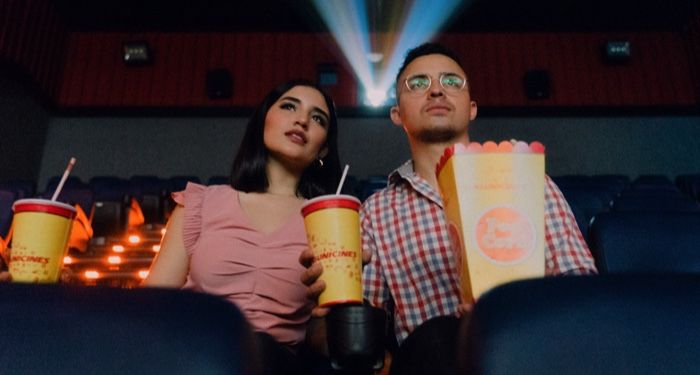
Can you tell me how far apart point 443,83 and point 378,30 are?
2128 mm

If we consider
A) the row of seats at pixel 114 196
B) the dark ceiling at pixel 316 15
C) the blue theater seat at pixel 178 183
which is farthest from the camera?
the dark ceiling at pixel 316 15

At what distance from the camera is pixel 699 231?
0.55m

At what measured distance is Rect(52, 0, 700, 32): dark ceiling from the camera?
2373mm

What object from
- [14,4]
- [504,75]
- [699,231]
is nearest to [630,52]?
[504,75]

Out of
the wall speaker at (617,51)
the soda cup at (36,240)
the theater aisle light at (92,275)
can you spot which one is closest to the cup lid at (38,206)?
the soda cup at (36,240)

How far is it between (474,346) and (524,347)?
0.6 inches

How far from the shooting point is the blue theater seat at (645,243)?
1.75 feet

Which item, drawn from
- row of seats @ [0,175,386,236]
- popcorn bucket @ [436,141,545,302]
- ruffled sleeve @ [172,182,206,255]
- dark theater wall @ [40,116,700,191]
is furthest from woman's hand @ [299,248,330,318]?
dark theater wall @ [40,116,700,191]

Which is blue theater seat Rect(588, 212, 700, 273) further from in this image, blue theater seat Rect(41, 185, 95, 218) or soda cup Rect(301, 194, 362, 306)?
blue theater seat Rect(41, 185, 95, 218)

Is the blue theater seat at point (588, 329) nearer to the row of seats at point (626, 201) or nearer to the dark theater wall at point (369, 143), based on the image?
the row of seats at point (626, 201)

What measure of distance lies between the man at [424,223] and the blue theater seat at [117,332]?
0.19m

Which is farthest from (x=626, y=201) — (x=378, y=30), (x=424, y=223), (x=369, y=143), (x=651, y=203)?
(x=378, y=30)

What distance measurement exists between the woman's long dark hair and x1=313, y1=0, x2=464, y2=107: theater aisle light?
1.84 m

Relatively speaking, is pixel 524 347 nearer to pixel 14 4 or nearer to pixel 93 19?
pixel 14 4
